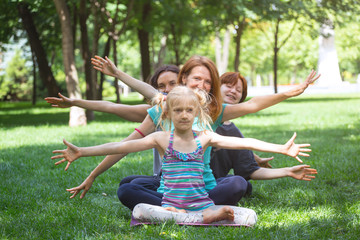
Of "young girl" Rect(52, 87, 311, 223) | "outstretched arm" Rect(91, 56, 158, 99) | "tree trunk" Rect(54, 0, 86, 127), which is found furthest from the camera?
"tree trunk" Rect(54, 0, 86, 127)

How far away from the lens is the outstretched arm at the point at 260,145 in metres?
3.68

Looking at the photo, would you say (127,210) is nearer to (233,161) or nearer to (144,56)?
(233,161)

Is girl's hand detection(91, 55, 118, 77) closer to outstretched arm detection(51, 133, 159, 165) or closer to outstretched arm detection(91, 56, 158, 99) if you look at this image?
outstretched arm detection(91, 56, 158, 99)

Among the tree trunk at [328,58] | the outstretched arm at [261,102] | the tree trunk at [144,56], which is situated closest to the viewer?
the outstretched arm at [261,102]

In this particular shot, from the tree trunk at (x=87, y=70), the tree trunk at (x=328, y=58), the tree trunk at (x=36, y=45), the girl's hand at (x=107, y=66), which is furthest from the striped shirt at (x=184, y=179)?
the tree trunk at (x=328, y=58)

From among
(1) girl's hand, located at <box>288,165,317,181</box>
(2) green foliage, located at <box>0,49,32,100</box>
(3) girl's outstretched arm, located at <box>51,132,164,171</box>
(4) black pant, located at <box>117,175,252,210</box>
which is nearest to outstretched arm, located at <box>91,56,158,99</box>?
(3) girl's outstretched arm, located at <box>51,132,164,171</box>

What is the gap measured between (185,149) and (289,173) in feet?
2.96

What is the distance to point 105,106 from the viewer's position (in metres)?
4.37

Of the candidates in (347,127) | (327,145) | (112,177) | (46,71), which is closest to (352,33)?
(46,71)

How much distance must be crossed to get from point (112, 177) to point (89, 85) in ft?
33.5

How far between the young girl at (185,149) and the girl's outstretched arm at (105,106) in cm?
60

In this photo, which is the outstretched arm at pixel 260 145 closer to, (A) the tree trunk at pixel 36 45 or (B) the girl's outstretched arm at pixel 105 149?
(B) the girl's outstretched arm at pixel 105 149

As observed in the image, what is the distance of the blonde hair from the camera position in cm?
379

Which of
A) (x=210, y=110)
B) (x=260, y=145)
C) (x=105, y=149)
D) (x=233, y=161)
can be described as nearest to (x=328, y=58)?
(x=233, y=161)
